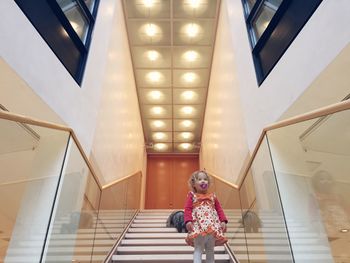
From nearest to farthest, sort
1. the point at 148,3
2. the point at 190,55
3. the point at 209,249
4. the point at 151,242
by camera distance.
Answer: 1. the point at 209,249
2. the point at 151,242
3. the point at 148,3
4. the point at 190,55

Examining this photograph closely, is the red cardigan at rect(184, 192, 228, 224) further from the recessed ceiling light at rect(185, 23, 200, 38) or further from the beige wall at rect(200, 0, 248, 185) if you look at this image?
the recessed ceiling light at rect(185, 23, 200, 38)

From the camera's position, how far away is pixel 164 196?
1180 cm

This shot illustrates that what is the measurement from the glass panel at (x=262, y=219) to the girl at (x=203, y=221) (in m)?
0.31

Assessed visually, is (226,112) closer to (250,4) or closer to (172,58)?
(250,4)

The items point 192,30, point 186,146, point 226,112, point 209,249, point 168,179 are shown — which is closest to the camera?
point 209,249

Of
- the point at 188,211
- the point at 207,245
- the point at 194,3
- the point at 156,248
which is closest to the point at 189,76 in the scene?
the point at 194,3

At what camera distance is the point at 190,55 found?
7840 mm

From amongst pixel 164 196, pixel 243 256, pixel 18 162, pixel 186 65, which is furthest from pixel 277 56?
pixel 164 196

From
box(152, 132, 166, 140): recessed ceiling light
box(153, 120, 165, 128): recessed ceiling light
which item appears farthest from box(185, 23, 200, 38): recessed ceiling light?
box(152, 132, 166, 140): recessed ceiling light

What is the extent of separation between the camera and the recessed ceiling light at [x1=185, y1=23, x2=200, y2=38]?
23.2 ft

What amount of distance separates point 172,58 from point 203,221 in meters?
5.92

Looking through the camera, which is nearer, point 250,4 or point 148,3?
point 250,4

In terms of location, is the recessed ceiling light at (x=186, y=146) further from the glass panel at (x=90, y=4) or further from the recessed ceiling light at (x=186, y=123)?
the glass panel at (x=90, y=4)

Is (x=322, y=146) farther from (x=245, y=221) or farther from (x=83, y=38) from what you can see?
(x=83, y=38)
